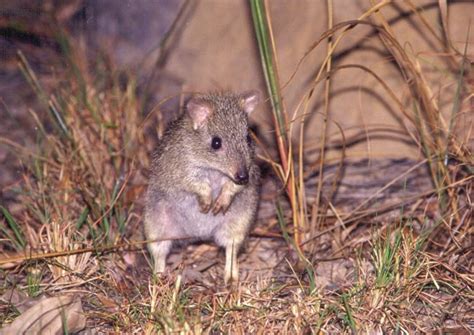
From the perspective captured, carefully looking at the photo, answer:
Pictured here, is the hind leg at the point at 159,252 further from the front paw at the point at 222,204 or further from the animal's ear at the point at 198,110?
the animal's ear at the point at 198,110

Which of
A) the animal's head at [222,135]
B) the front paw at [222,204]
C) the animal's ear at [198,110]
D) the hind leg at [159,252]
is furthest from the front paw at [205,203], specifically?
the animal's ear at [198,110]

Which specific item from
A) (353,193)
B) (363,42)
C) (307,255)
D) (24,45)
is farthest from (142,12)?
(307,255)

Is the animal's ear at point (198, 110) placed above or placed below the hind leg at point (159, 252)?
above

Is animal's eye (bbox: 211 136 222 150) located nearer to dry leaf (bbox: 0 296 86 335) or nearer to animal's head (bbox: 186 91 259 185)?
animal's head (bbox: 186 91 259 185)

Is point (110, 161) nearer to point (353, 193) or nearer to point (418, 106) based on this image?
point (353, 193)

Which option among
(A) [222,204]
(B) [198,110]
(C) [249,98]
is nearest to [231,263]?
(A) [222,204]

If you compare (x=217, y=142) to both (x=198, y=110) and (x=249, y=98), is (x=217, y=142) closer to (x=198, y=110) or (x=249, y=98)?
(x=198, y=110)

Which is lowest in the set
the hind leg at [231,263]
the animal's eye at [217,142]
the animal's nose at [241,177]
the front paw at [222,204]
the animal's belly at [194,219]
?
the hind leg at [231,263]
